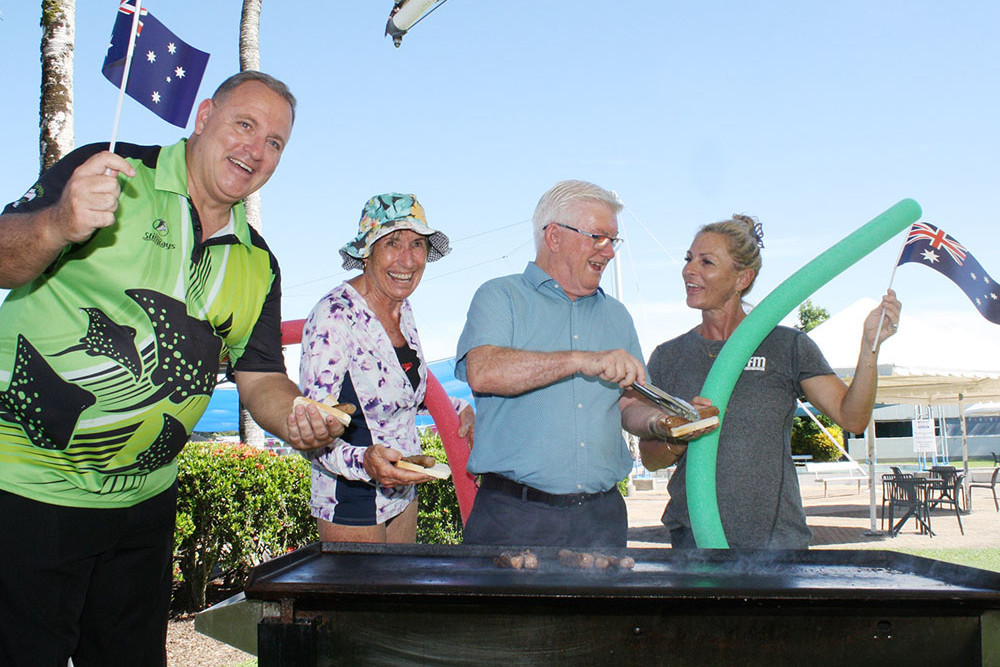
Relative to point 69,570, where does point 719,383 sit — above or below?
above

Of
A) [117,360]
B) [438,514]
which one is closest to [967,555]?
[438,514]

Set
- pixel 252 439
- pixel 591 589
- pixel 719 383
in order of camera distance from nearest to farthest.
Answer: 1. pixel 591 589
2. pixel 719 383
3. pixel 252 439

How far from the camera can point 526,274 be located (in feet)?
9.32

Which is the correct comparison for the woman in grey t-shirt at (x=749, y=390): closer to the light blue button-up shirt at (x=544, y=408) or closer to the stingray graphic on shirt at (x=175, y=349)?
the light blue button-up shirt at (x=544, y=408)

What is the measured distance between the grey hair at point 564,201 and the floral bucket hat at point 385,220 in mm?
409

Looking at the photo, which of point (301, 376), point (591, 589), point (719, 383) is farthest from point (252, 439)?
point (591, 589)

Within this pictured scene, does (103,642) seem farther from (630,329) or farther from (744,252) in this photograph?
(744,252)

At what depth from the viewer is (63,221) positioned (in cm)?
162

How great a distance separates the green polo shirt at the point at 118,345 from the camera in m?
1.88

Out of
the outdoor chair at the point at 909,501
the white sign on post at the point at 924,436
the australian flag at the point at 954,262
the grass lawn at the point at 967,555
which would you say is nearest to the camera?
the australian flag at the point at 954,262

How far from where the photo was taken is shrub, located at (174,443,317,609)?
5.34 m

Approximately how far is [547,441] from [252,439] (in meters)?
5.47

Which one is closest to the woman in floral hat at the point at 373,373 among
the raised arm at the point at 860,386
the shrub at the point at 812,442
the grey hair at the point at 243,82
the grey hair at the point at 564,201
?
the grey hair at the point at 564,201

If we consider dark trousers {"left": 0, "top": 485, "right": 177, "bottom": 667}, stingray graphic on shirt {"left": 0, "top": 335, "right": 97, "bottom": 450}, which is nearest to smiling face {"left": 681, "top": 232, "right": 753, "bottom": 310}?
dark trousers {"left": 0, "top": 485, "right": 177, "bottom": 667}
